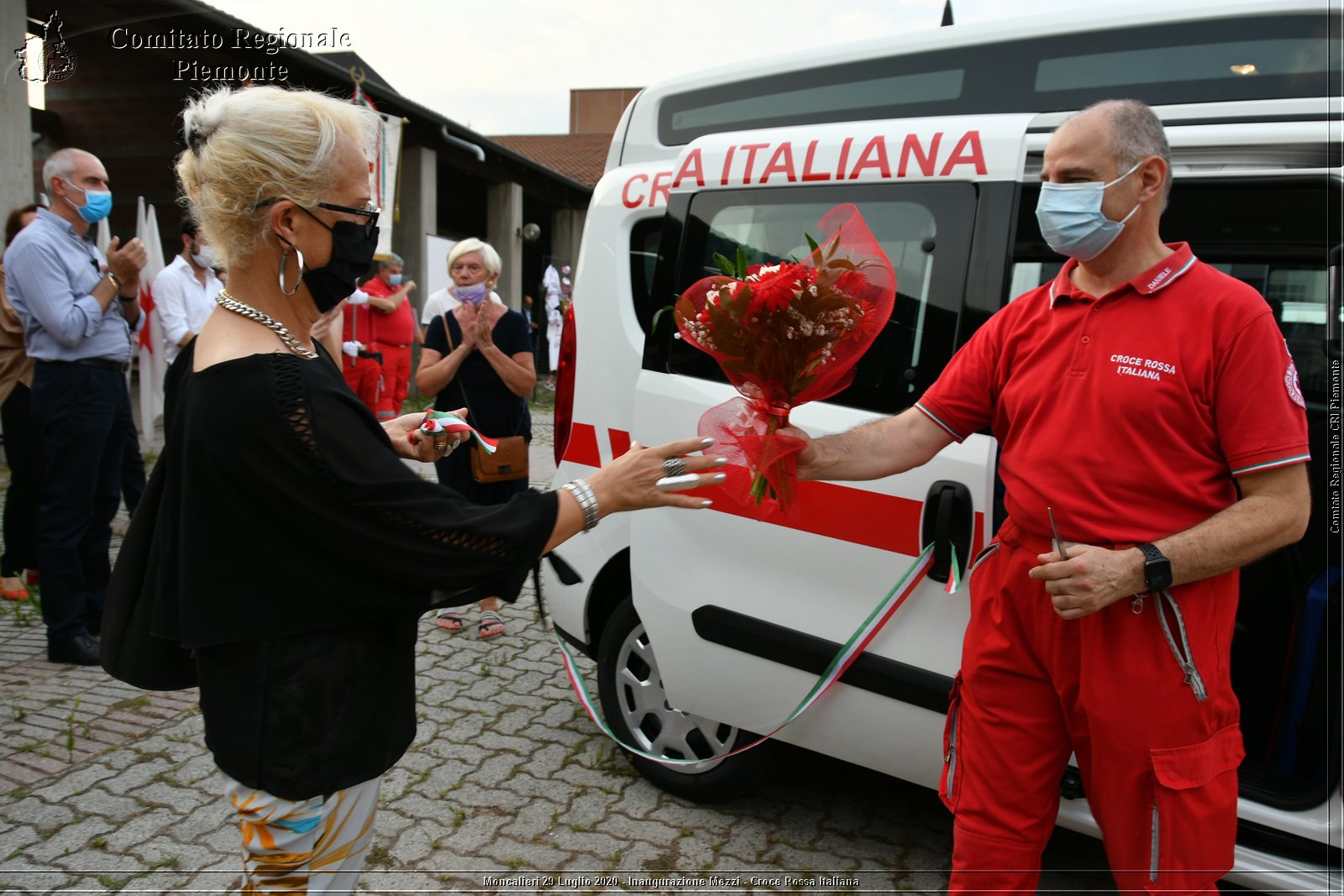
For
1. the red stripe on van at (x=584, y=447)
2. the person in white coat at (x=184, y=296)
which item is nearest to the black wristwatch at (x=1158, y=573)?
the red stripe on van at (x=584, y=447)

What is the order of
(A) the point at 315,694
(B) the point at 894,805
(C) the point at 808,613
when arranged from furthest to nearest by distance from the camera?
(B) the point at 894,805
(C) the point at 808,613
(A) the point at 315,694

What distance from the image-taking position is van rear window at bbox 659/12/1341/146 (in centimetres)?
260

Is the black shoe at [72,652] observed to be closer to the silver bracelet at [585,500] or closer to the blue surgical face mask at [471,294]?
the blue surgical face mask at [471,294]

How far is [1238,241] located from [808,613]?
160 cm

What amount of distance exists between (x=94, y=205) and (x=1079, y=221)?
4.35m

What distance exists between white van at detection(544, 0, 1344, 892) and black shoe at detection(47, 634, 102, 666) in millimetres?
2586

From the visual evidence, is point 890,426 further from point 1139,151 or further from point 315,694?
point 315,694

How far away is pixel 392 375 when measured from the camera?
30.0 feet

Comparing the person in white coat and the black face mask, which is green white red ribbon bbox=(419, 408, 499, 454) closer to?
the black face mask

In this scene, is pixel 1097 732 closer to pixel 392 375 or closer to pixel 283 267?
pixel 283 267

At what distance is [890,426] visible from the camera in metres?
2.32

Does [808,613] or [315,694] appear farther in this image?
[808,613]

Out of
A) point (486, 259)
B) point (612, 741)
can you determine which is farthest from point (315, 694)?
point (486, 259)

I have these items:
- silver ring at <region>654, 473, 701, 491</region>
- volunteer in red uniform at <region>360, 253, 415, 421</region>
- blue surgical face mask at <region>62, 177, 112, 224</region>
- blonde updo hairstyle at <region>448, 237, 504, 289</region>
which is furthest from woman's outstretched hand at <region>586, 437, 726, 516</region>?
volunteer in red uniform at <region>360, 253, 415, 421</region>
